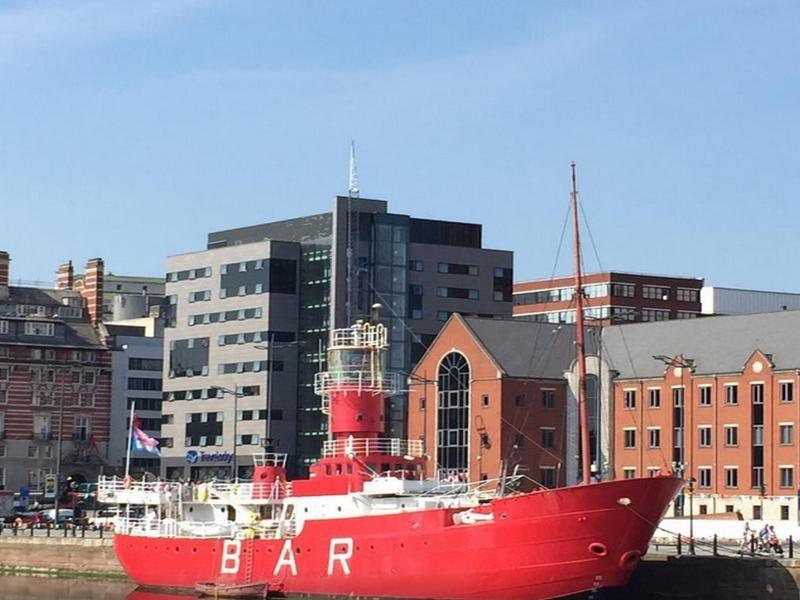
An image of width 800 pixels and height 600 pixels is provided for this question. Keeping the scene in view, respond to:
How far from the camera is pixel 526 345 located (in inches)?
5094

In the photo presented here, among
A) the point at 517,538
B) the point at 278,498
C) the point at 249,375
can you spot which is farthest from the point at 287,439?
the point at 517,538

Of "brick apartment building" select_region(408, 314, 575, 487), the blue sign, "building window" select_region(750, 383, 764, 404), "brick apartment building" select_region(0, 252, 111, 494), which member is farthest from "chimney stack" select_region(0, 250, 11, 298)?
"building window" select_region(750, 383, 764, 404)

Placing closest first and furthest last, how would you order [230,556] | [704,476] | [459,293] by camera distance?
[230,556], [704,476], [459,293]

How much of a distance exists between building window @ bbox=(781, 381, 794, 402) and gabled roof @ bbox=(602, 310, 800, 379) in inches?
42.1

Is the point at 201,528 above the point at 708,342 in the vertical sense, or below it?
below

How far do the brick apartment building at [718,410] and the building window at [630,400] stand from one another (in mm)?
88

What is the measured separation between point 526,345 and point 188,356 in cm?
4292

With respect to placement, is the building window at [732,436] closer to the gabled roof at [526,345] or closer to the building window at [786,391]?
the building window at [786,391]

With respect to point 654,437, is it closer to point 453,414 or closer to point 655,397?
point 655,397

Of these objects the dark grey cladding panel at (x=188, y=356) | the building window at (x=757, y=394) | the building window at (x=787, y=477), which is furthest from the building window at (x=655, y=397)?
the dark grey cladding panel at (x=188, y=356)

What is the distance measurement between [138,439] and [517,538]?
37.3 meters

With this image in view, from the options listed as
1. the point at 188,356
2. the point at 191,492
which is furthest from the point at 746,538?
the point at 188,356

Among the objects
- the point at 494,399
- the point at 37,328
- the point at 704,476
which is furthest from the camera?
the point at 37,328

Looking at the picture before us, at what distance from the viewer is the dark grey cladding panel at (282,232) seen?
507 feet
